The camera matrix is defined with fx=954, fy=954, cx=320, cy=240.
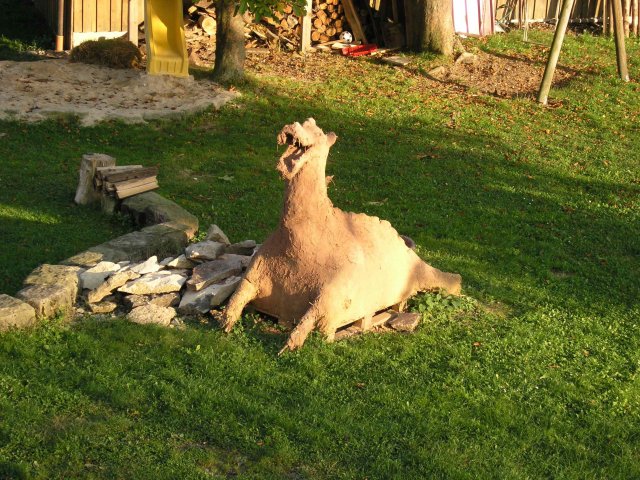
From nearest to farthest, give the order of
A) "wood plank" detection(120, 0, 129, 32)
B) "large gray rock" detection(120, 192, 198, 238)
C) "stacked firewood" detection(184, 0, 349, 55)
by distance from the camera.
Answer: "large gray rock" detection(120, 192, 198, 238) < "wood plank" detection(120, 0, 129, 32) < "stacked firewood" detection(184, 0, 349, 55)

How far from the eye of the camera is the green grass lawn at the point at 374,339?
604cm

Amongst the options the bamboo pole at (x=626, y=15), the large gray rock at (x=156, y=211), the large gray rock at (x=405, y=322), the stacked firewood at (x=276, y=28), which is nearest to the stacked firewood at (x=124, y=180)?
the large gray rock at (x=156, y=211)

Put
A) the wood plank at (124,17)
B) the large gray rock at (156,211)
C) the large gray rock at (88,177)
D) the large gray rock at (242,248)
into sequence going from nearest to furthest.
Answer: the large gray rock at (242,248) < the large gray rock at (156,211) < the large gray rock at (88,177) < the wood plank at (124,17)

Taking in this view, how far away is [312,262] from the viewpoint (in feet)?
24.6

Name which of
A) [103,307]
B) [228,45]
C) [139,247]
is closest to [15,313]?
[103,307]

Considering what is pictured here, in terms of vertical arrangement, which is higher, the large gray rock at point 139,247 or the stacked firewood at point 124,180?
the stacked firewood at point 124,180

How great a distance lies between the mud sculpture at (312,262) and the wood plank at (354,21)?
12236 mm

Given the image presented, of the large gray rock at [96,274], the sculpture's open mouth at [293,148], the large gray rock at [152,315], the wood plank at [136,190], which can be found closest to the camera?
the sculpture's open mouth at [293,148]

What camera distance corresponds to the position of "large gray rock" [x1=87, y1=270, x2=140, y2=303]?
8.02 metres

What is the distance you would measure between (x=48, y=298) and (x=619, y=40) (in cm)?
1230

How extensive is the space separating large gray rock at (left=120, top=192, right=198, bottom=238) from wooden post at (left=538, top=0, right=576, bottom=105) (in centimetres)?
768

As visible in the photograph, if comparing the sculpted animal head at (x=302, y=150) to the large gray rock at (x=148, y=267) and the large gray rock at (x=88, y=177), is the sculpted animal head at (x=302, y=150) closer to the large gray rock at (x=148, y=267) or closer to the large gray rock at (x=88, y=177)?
the large gray rock at (x=148, y=267)

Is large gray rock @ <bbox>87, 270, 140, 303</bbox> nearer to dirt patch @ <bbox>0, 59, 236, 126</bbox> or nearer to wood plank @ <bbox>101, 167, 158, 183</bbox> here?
wood plank @ <bbox>101, 167, 158, 183</bbox>

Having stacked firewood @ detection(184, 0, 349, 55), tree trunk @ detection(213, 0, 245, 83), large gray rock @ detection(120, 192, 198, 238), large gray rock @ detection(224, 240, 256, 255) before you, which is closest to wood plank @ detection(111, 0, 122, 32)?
stacked firewood @ detection(184, 0, 349, 55)
